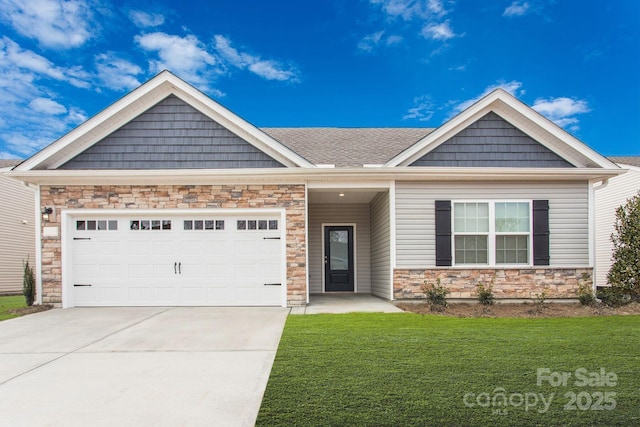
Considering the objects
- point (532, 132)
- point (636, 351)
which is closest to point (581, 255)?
point (532, 132)

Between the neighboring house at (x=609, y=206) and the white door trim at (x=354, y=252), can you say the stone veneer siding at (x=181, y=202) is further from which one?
the neighboring house at (x=609, y=206)

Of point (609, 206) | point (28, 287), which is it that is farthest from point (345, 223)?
point (609, 206)

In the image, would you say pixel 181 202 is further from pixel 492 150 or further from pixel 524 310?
pixel 524 310

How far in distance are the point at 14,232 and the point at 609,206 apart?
72.4 feet

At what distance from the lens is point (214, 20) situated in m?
13.9

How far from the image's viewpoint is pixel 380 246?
1054 cm

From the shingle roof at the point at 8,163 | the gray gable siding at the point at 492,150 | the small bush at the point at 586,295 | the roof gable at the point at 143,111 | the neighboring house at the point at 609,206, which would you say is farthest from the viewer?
the shingle roof at the point at 8,163

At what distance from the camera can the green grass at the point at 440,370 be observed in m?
3.07

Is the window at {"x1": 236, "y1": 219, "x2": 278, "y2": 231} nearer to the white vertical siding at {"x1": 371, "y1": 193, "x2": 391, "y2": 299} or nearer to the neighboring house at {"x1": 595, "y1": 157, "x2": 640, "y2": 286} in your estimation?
the white vertical siding at {"x1": 371, "y1": 193, "x2": 391, "y2": 299}

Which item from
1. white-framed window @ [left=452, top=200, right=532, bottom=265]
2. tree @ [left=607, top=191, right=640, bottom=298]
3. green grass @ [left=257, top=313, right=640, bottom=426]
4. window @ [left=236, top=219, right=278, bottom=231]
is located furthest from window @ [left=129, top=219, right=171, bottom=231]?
tree @ [left=607, top=191, right=640, bottom=298]

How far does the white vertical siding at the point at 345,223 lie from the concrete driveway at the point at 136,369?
4622 mm

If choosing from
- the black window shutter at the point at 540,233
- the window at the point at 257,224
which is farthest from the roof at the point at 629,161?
the window at the point at 257,224

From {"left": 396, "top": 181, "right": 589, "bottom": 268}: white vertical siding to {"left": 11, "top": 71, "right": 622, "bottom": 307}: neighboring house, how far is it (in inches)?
1.2

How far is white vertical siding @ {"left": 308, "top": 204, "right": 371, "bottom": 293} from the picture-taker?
12047 mm
